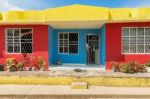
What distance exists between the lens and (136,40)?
1534 cm

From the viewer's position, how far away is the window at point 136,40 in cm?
1520

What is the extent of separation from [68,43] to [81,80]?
6895 mm

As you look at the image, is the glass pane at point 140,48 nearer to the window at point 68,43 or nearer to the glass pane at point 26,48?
the window at point 68,43

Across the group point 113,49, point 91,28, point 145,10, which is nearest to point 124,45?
point 113,49

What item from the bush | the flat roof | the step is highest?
the flat roof

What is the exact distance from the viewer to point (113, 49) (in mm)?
15227

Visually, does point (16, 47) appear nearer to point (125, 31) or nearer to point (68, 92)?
point (125, 31)

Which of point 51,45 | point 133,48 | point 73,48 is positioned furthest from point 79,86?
point 73,48

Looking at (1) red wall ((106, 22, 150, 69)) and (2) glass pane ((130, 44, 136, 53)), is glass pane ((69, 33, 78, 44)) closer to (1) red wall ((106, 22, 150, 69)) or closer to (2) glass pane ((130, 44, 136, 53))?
(1) red wall ((106, 22, 150, 69))

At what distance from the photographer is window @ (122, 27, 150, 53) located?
15203 mm

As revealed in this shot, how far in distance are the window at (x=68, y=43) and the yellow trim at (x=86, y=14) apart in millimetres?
3625

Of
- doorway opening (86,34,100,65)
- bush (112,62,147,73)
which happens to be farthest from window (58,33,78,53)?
bush (112,62,147,73)

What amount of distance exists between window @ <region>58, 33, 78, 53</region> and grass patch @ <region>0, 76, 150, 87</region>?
6634 millimetres

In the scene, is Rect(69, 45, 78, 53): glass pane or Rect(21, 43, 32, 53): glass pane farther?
Rect(69, 45, 78, 53): glass pane
